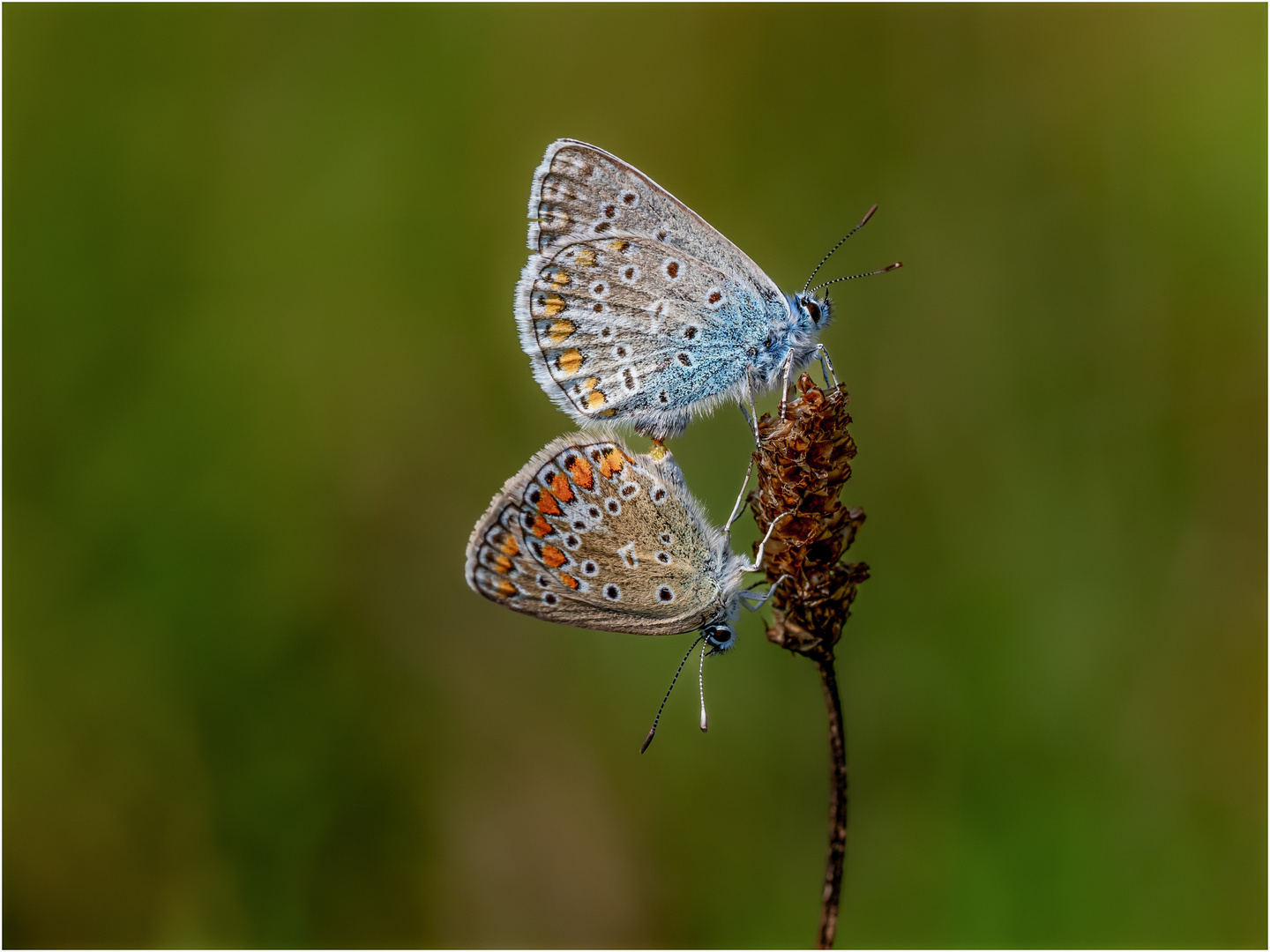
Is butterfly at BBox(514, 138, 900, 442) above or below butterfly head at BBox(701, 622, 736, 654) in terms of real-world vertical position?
above

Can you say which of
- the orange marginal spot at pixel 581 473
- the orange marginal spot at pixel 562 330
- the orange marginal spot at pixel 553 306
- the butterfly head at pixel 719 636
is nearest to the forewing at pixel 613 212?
the orange marginal spot at pixel 553 306

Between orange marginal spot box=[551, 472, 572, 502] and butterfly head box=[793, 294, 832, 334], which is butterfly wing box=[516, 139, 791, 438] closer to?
butterfly head box=[793, 294, 832, 334]

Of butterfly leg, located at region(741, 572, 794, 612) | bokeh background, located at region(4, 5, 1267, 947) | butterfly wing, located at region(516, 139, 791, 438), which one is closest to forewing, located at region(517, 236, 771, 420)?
butterfly wing, located at region(516, 139, 791, 438)

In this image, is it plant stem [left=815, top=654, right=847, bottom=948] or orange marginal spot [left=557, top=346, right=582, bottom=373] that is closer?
plant stem [left=815, top=654, right=847, bottom=948]

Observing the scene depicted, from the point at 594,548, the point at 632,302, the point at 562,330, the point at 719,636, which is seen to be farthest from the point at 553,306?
the point at 719,636

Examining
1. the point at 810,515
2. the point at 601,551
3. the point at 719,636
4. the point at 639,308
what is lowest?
the point at 719,636

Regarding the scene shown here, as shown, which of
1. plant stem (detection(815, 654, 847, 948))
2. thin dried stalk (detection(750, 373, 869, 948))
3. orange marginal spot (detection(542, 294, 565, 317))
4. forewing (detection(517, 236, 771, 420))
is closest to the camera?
plant stem (detection(815, 654, 847, 948))

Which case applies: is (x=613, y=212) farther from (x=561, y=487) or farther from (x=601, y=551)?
(x=601, y=551)

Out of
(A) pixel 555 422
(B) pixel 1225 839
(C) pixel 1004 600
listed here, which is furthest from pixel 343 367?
(B) pixel 1225 839
